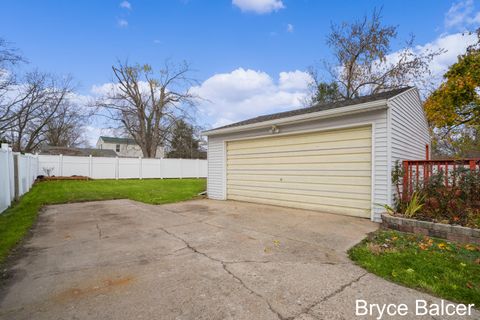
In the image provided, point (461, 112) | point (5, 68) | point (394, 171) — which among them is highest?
point (5, 68)

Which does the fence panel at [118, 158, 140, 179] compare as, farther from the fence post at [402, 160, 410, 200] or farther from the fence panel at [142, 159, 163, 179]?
the fence post at [402, 160, 410, 200]

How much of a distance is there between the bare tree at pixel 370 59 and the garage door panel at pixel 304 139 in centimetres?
1208

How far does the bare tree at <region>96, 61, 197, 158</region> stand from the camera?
23.3m

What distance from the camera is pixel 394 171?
5113mm

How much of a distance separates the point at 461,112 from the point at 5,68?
2238 cm

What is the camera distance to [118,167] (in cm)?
1859

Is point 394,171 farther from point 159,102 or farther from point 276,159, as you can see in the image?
point 159,102

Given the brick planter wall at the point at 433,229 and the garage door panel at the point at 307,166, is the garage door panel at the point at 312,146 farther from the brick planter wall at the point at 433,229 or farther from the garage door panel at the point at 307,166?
the brick planter wall at the point at 433,229

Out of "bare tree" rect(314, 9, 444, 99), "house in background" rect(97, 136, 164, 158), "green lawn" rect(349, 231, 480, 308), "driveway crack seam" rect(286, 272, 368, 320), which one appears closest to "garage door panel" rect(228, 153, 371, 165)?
"green lawn" rect(349, 231, 480, 308)

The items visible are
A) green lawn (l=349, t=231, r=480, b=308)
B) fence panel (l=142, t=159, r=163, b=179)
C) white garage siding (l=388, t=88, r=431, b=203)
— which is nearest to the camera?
green lawn (l=349, t=231, r=480, b=308)

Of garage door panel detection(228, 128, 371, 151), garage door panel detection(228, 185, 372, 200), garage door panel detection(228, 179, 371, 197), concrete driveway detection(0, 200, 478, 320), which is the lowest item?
concrete driveway detection(0, 200, 478, 320)

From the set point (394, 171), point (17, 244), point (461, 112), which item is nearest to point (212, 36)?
point (394, 171)

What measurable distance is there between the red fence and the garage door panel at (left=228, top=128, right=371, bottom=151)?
1.07 m

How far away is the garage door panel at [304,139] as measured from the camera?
5.63 m
